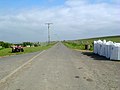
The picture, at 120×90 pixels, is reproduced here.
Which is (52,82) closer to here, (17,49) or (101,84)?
(101,84)

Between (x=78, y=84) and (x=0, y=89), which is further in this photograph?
(x=78, y=84)

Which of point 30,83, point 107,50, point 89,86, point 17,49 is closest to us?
point 89,86

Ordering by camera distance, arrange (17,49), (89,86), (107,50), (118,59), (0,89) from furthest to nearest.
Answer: (17,49), (107,50), (118,59), (89,86), (0,89)

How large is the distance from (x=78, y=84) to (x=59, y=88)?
4.10ft

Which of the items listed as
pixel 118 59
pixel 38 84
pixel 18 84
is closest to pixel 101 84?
pixel 38 84

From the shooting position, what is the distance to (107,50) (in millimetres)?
30484

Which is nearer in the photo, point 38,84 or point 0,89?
point 0,89

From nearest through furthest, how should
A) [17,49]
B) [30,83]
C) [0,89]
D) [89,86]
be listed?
[0,89] < [89,86] < [30,83] < [17,49]

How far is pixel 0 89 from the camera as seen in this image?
9.86 metres

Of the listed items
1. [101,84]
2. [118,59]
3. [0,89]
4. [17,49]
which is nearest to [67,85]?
[101,84]

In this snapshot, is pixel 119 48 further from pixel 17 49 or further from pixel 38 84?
pixel 17 49

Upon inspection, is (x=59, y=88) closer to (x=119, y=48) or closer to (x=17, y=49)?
(x=119, y=48)

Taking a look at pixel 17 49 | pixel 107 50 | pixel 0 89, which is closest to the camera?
pixel 0 89

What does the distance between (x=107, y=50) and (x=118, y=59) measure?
3658mm
